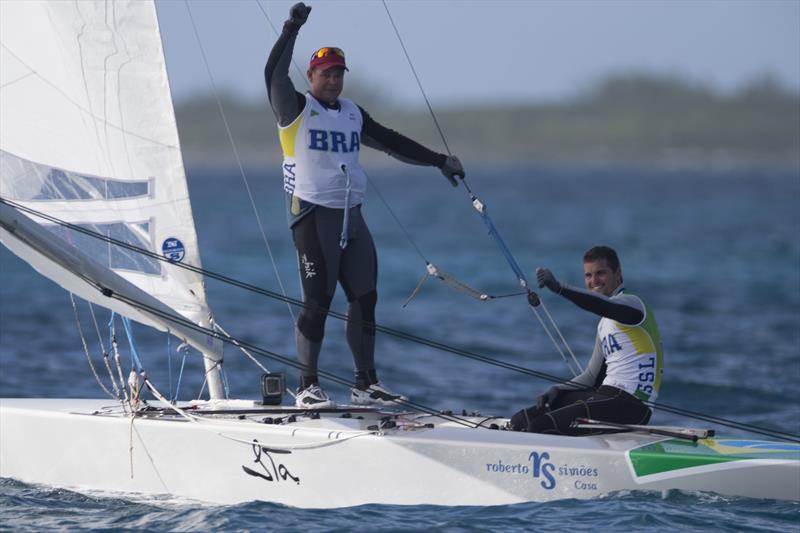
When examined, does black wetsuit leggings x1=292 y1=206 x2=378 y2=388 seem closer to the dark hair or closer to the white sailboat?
the white sailboat

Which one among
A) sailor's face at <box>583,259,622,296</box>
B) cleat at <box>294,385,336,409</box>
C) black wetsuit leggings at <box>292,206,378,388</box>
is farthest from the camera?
cleat at <box>294,385,336,409</box>

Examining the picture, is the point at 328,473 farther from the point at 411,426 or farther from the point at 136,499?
the point at 136,499

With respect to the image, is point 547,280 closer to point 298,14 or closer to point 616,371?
point 616,371

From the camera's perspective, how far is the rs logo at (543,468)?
5.98m

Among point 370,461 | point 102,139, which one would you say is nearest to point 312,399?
point 370,461

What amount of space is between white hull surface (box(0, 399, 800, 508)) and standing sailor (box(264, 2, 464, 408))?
0.43 meters

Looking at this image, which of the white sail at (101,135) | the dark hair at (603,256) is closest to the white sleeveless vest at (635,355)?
the dark hair at (603,256)

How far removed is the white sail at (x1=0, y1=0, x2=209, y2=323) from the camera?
266 inches

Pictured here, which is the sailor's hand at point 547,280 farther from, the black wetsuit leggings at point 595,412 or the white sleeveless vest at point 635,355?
the black wetsuit leggings at point 595,412

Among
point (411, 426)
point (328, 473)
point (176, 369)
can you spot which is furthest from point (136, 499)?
point (176, 369)

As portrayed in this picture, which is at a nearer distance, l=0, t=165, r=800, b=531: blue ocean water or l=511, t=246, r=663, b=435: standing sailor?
l=0, t=165, r=800, b=531: blue ocean water

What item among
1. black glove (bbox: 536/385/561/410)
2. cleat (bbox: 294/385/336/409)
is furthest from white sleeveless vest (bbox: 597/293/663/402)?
cleat (bbox: 294/385/336/409)

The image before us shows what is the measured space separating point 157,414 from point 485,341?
7825 mm

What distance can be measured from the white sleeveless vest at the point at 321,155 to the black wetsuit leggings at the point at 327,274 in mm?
94
